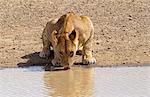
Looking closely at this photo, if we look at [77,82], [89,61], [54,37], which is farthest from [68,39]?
[77,82]

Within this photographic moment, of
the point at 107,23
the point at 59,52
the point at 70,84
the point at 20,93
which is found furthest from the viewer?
the point at 107,23

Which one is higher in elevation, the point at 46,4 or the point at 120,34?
the point at 46,4

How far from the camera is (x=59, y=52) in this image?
10.1 meters

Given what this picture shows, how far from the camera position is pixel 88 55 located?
423 inches

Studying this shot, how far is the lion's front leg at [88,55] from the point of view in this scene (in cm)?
1061

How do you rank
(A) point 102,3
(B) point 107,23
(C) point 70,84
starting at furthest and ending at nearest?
(A) point 102,3, (B) point 107,23, (C) point 70,84

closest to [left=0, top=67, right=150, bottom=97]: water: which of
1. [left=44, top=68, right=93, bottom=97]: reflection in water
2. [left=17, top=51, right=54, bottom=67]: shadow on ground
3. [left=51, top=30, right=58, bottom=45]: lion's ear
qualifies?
[left=44, top=68, right=93, bottom=97]: reflection in water

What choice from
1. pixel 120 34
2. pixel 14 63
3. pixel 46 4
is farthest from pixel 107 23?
pixel 14 63

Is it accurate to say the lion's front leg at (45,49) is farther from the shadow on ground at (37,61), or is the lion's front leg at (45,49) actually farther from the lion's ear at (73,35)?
the lion's ear at (73,35)

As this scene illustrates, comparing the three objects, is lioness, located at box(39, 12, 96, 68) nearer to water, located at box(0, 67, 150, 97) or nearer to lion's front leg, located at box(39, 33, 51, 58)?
lion's front leg, located at box(39, 33, 51, 58)

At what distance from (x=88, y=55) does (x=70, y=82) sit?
1547mm

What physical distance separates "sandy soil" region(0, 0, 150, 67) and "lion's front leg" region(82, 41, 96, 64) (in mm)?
149

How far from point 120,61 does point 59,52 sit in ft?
3.92

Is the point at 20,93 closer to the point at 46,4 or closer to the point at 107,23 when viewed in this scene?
the point at 107,23
